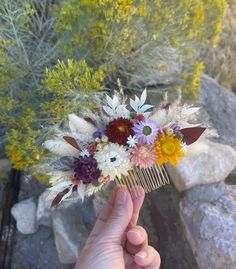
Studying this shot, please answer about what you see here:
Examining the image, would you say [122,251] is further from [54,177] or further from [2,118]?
[2,118]

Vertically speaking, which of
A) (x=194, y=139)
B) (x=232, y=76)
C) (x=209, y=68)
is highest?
(x=194, y=139)

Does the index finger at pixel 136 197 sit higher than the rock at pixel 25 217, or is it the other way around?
the index finger at pixel 136 197

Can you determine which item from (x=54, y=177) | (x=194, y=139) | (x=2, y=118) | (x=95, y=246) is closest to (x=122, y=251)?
(x=95, y=246)

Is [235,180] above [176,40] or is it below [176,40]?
below

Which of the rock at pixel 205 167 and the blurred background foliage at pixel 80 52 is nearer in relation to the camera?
the blurred background foliage at pixel 80 52

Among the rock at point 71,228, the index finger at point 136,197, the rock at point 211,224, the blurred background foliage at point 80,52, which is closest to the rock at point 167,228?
the rock at point 211,224

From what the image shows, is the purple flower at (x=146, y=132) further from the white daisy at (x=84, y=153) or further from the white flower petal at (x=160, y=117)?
the white daisy at (x=84, y=153)

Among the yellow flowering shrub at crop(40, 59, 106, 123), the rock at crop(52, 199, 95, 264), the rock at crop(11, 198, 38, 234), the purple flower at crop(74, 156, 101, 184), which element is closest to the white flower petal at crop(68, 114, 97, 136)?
the purple flower at crop(74, 156, 101, 184)
